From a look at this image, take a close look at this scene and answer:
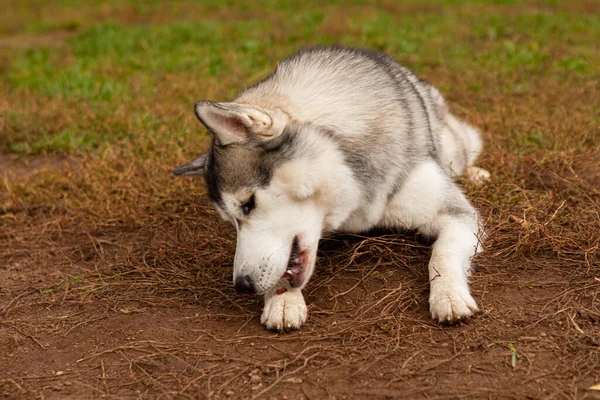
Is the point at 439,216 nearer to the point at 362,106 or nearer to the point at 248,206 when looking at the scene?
the point at 362,106

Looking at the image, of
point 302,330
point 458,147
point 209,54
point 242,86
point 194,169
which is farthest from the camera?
point 209,54

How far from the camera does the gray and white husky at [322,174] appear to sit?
3088 millimetres

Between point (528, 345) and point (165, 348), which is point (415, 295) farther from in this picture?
point (165, 348)

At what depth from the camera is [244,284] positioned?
10.0 feet

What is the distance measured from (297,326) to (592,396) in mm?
1346

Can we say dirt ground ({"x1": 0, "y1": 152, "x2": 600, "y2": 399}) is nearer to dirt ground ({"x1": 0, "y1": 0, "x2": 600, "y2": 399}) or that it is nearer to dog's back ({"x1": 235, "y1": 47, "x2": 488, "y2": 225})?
dirt ground ({"x1": 0, "y1": 0, "x2": 600, "y2": 399})

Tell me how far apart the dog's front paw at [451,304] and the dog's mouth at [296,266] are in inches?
26.6

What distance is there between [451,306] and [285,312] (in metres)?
0.81

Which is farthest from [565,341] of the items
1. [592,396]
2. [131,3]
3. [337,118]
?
[131,3]

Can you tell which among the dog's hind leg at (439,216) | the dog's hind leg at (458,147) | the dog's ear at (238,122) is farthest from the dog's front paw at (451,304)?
the dog's hind leg at (458,147)

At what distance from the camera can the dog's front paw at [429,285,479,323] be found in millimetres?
2979

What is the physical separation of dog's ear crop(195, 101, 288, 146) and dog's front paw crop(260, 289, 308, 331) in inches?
32.8

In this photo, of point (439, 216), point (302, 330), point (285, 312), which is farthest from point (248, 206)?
point (439, 216)

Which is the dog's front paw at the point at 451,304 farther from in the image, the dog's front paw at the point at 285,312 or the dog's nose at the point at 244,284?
the dog's nose at the point at 244,284
